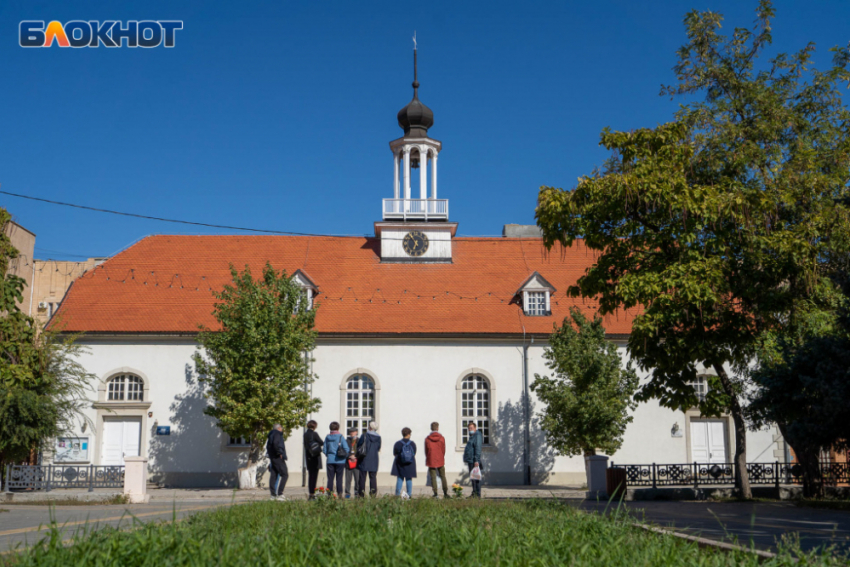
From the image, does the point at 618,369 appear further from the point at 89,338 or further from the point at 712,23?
the point at 89,338

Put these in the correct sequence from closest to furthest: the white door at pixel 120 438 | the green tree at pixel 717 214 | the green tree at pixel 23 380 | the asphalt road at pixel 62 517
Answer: the asphalt road at pixel 62 517 → the green tree at pixel 717 214 → the green tree at pixel 23 380 → the white door at pixel 120 438

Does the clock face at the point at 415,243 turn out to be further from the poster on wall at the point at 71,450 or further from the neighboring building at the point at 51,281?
the neighboring building at the point at 51,281

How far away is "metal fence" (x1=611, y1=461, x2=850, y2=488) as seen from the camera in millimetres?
20000

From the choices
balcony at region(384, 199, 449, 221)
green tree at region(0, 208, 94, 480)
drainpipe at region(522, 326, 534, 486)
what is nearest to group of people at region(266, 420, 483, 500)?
green tree at region(0, 208, 94, 480)

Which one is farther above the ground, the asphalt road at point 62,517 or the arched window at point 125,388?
the arched window at point 125,388

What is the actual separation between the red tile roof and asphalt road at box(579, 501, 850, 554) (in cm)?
1298

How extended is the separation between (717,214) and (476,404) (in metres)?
14.5

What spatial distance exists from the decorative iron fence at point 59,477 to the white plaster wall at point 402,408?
16.8 feet

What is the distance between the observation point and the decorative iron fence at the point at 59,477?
20438 millimetres

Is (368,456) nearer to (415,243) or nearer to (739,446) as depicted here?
(739,446)

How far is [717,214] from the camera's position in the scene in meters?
15.3

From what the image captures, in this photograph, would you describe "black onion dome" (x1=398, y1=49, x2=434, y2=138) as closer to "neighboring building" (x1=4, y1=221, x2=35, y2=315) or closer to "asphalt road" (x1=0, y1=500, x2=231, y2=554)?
"neighboring building" (x1=4, y1=221, x2=35, y2=315)

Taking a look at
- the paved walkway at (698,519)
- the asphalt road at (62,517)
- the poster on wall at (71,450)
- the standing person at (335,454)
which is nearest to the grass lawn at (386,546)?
the paved walkway at (698,519)

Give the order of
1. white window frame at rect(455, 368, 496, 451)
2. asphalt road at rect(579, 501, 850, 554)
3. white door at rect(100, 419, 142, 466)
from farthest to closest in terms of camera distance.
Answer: white window frame at rect(455, 368, 496, 451) < white door at rect(100, 419, 142, 466) < asphalt road at rect(579, 501, 850, 554)
